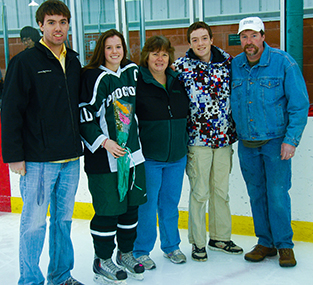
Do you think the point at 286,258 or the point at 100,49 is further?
the point at 286,258

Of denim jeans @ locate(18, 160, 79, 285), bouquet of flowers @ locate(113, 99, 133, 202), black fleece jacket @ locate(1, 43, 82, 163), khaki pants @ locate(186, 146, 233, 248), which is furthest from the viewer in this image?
khaki pants @ locate(186, 146, 233, 248)

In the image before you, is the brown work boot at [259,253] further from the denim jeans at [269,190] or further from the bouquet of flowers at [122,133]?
the bouquet of flowers at [122,133]

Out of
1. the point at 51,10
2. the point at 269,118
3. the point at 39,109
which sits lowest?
the point at 269,118

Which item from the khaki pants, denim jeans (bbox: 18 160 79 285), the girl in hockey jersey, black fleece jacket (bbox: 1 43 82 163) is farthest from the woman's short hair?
denim jeans (bbox: 18 160 79 285)

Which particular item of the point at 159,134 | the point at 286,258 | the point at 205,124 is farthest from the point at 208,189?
the point at 286,258

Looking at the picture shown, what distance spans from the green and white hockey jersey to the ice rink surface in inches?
31.9

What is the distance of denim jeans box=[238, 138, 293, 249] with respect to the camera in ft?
7.78

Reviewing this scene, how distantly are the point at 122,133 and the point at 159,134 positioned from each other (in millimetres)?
289

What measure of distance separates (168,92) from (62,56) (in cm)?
68

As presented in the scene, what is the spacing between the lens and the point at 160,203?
8.25 ft

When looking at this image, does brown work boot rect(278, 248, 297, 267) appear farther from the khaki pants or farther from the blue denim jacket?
the blue denim jacket

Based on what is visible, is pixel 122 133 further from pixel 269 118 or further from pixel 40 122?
pixel 269 118

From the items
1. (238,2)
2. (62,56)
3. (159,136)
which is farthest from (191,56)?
(238,2)

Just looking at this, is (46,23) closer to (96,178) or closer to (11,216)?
(96,178)
